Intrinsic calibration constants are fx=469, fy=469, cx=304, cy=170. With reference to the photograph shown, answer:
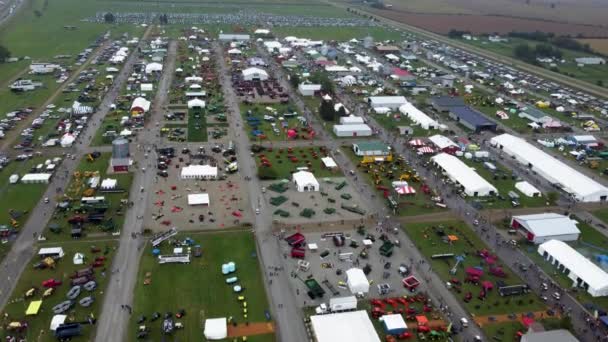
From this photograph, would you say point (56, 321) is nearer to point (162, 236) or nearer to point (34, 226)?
point (162, 236)

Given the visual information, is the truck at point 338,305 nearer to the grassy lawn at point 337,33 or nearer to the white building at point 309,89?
the white building at point 309,89

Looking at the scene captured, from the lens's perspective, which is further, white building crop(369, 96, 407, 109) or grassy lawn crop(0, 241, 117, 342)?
white building crop(369, 96, 407, 109)

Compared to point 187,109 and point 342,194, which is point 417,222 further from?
point 187,109

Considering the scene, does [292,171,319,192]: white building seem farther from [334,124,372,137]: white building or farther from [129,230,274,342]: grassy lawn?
[334,124,372,137]: white building

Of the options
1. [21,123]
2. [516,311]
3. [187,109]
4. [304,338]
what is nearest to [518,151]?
[516,311]

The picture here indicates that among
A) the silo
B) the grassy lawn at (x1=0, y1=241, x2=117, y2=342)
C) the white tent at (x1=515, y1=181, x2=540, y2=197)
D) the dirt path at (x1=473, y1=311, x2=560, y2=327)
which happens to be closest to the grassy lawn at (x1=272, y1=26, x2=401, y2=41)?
the silo

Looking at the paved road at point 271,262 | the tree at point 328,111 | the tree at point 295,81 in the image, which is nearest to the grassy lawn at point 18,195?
the paved road at point 271,262
